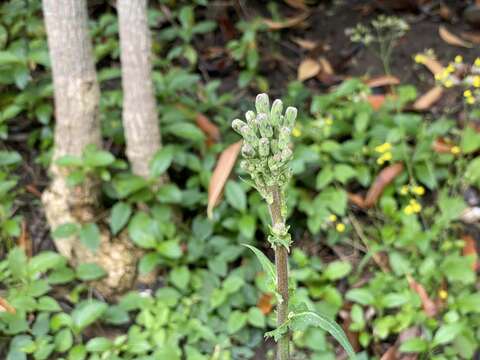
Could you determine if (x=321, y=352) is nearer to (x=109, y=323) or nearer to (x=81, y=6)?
(x=109, y=323)

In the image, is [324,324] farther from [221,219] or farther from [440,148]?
[440,148]

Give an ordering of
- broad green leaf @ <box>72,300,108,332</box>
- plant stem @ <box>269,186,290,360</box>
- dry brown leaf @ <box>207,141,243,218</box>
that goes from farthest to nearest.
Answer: dry brown leaf @ <box>207,141,243,218</box> → broad green leaf @ <box>72,300,108,332</box> → plant stem @ <box>269,186,290,360</box>

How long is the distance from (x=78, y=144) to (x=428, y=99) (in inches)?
79.6

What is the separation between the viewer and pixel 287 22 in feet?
14.1

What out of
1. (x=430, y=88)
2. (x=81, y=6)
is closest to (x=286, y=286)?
(x=81, y=6)

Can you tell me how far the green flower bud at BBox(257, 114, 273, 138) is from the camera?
145 cm

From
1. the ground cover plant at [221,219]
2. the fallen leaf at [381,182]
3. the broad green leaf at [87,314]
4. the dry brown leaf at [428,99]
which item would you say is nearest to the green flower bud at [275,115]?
the ground cover plant at [221,219]

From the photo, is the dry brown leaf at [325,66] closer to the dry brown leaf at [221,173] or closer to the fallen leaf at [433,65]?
the fallen leaf at [433,65]

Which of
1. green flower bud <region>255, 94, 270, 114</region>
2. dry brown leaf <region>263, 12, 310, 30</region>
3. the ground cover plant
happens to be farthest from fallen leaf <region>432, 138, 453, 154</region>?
green flower bud <region>255, 94, 270, 114</region>

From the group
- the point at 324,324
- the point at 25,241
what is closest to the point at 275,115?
the point at 324,324

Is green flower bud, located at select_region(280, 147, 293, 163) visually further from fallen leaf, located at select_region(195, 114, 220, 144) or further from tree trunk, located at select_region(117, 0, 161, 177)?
fallen leaf, located at select_region(195, 114, 220, 144)

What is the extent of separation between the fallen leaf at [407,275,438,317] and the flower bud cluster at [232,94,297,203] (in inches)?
62.8

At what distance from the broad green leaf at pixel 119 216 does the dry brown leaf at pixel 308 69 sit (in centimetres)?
157

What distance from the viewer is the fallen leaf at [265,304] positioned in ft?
9.68
